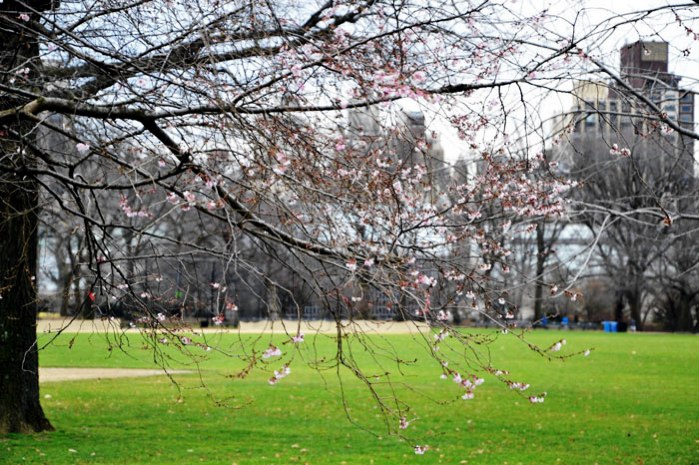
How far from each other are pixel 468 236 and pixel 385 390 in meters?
7.88

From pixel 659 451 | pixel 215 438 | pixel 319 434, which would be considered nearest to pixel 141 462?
pixel 215 438

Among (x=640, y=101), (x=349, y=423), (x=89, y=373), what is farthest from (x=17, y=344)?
(x=89, y=373)

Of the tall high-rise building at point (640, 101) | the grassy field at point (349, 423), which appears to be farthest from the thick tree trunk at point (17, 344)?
the tall high-rise building at point (640, 101)

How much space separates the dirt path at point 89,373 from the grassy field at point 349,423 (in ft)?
2.82

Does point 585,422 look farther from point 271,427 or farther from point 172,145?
point 172,145

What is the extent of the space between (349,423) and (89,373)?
31.7 feet

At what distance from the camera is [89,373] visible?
19.6 metres

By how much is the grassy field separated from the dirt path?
33.8 inches

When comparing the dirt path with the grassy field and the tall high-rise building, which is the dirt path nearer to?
the grassy field

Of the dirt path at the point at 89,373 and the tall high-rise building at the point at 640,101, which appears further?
the dirt path at the point at 89,373

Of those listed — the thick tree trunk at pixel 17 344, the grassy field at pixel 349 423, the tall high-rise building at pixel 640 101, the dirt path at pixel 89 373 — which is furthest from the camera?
the dirt path at pixel 89 373

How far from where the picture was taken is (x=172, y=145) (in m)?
5.70

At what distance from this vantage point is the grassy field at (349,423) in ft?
30.7

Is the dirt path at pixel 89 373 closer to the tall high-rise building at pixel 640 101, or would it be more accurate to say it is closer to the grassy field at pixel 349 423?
the grassy field at pixel 349 423
